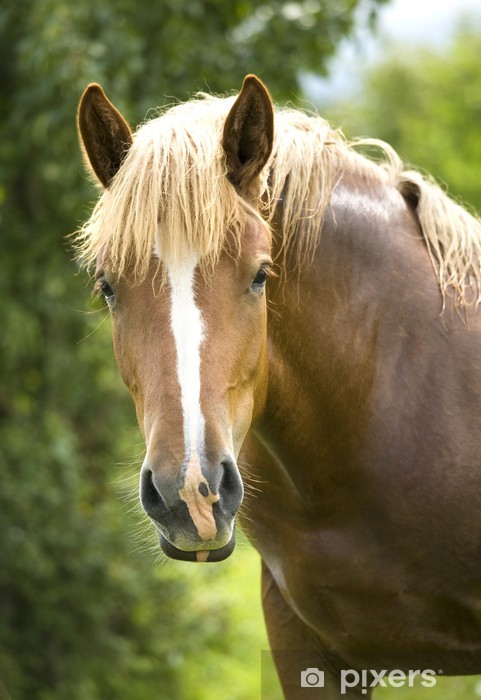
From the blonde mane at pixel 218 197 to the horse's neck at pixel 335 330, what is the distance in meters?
0.09

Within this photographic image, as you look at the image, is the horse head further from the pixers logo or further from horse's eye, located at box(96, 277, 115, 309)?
the pixers logo

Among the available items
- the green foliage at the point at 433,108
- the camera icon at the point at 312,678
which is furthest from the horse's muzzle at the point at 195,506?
the green foliage at the point at 433,108

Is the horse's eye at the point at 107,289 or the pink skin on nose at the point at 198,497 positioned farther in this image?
the horse's eye at the point at 107,289

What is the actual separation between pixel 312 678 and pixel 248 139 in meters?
1.87

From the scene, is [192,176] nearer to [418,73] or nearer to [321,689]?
[321,689]

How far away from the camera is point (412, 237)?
320 centimetres

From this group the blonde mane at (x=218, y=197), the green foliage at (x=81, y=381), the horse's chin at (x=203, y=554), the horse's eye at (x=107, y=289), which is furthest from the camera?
the green foliage at (x=81, y=381)

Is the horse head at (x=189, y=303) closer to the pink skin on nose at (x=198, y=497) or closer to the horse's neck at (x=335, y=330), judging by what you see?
the pink skin on nose at (x=198, y=497)

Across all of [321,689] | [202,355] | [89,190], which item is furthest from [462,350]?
[89,190]

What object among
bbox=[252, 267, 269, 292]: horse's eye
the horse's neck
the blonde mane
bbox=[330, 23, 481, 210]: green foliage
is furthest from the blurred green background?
bbox=[330, 23, 481, 210]: green foliage

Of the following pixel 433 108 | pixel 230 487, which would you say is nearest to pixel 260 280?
pixel 230 487

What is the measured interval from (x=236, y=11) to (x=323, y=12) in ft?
1.94

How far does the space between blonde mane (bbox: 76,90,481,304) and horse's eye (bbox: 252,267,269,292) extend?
0.13 metres

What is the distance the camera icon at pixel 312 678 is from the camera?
333cm
